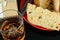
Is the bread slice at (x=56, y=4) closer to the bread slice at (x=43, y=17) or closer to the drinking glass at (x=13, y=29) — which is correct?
the bread slice at (x=43, y=17)

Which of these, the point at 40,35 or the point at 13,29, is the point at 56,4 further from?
the point at 13,29

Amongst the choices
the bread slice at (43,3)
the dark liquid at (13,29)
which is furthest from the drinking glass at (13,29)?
the bread slice at (43,3)

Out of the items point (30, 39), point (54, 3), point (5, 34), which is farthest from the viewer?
point (54, 3)

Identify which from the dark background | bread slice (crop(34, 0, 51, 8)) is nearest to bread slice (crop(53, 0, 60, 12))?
bread slice (crop(34, 0, 51, 8))

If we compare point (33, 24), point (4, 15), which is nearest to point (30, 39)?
point (33, 24)

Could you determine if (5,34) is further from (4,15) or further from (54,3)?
(54,3)

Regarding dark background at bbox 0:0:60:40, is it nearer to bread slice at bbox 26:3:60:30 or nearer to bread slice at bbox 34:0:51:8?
bread slice at bbox 26:3:60:30
